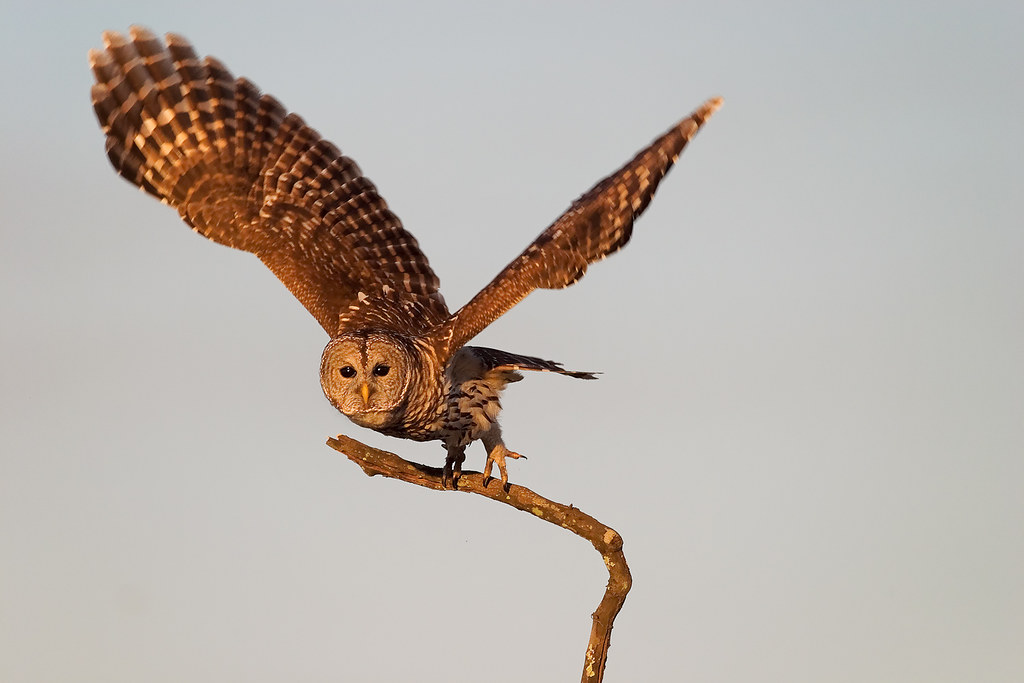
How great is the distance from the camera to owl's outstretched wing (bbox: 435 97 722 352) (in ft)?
35.3

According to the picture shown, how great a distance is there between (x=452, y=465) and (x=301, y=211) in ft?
11.4

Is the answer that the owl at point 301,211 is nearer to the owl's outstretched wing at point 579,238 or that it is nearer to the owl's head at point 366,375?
the owl's outstretched wing at point 579,238

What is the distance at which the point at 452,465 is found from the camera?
11.5 m

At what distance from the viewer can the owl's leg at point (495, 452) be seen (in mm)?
11281

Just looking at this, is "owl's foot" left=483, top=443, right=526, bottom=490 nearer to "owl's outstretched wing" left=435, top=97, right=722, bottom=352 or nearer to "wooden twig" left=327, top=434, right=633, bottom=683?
"wooden twig" left=327, top=434, right=633, bottom=683

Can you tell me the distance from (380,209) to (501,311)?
107 inches

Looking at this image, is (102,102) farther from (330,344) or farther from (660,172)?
(660,172)

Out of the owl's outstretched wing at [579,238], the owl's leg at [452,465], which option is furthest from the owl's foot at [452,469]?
the owl's outstretched wing at [579,238]

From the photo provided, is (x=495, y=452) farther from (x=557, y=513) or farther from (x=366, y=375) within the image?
(x=366, y=375)

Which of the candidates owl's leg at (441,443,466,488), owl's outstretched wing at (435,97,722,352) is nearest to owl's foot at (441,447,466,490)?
owl's leg at (441,443,466,488)

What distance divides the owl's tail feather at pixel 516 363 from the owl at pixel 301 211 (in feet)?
0.12

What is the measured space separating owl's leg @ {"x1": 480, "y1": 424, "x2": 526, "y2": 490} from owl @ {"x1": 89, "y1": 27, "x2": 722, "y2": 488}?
1 cm

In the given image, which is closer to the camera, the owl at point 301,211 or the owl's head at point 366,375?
the owl's head at point 366,375

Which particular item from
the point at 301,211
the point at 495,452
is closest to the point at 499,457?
the point at 495,452
